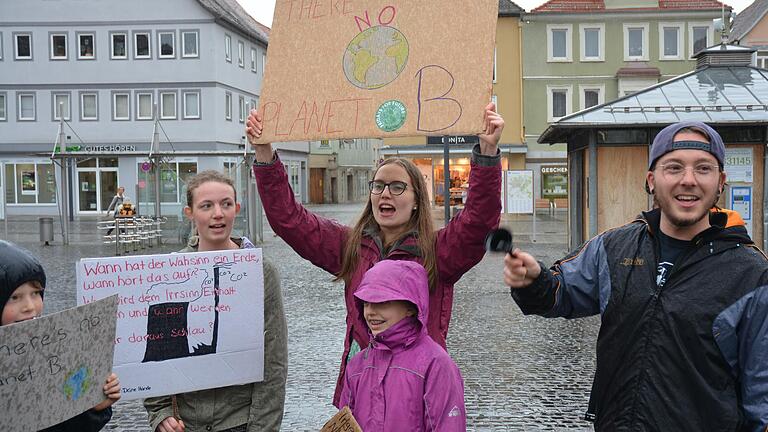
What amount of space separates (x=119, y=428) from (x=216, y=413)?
346 centimetres

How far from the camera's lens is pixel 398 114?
3381mm

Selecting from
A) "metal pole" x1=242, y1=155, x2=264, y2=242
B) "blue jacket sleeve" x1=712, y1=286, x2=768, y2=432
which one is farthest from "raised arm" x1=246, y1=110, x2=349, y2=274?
"metal pole" x1=242, y1=155, x2=264, y2=242

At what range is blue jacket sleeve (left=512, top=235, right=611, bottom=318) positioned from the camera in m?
2.98

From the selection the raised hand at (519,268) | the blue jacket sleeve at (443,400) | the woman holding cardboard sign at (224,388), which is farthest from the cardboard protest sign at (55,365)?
the raised hand at (519,268)

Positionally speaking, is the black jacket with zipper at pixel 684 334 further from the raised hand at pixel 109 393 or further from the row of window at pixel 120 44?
the row of window at pixel 120 44

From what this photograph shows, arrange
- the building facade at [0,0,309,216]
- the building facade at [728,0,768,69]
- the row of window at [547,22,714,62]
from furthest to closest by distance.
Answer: the building facade at [728,0,768,69] → the row of window at [547,22,714,62] → the building facade at [0,0,309,216]

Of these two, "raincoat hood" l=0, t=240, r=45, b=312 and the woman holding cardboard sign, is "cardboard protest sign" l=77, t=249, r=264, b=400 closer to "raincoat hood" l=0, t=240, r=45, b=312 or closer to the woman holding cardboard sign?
the woman holding cardboard sign

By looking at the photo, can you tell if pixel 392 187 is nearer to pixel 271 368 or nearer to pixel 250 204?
pixel 271 368

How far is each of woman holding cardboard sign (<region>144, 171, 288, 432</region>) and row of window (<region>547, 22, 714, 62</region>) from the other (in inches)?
1611

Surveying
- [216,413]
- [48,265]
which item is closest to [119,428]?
[216,413]

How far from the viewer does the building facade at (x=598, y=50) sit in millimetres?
42438

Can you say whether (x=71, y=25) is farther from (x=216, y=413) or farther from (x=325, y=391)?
(x=216, y=413)

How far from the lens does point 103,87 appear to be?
42031mm

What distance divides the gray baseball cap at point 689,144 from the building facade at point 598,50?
39.9 meters
